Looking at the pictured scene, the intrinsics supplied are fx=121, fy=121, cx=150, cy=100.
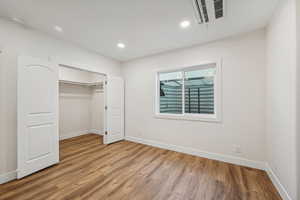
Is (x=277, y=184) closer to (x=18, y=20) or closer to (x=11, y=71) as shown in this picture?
(x=11, y=71)

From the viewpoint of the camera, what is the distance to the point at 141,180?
1948 mm

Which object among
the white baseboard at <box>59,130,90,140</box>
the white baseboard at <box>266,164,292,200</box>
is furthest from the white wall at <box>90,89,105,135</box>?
the white baseboard at <box>266,164,292,200</box>

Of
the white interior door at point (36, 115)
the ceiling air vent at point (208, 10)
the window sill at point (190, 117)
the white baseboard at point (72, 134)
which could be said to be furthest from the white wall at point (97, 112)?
the ceiling air vent at point (208, 10)

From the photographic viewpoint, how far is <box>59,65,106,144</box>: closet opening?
414 cm

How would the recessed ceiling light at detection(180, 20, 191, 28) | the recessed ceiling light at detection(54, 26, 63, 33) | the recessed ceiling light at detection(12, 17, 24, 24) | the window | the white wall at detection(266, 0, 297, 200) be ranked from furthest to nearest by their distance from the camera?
1. the window
2. the recessed ceiling light at detection(54, 26, 63, 33)
3. the recessed ceiling light at detection(180, 20, 191, 28)
4. the recessed ceiling light at detection(12, 17, 24, 24)
5. the white wall at detection(266, 0, 297, 200)

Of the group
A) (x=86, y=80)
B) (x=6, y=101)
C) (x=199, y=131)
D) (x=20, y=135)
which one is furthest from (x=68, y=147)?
(x=199, y=131)

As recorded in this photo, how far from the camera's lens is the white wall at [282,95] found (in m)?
1.35

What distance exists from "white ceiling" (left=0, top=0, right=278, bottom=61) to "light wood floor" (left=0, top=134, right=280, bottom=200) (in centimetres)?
260

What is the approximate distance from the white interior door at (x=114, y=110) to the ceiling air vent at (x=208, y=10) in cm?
271

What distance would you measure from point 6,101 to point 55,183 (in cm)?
152

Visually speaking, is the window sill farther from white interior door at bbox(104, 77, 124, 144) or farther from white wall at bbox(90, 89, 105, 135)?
white wall at bbox(90, 89, 105, 135)

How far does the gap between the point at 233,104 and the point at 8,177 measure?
411 centimetres

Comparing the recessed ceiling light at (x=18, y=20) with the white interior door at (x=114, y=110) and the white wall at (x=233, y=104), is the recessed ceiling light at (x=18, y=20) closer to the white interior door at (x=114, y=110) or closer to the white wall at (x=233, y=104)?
the white interior door at (x=114, y=110)

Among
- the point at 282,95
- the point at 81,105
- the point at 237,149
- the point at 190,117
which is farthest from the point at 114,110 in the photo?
the point at 282,95
